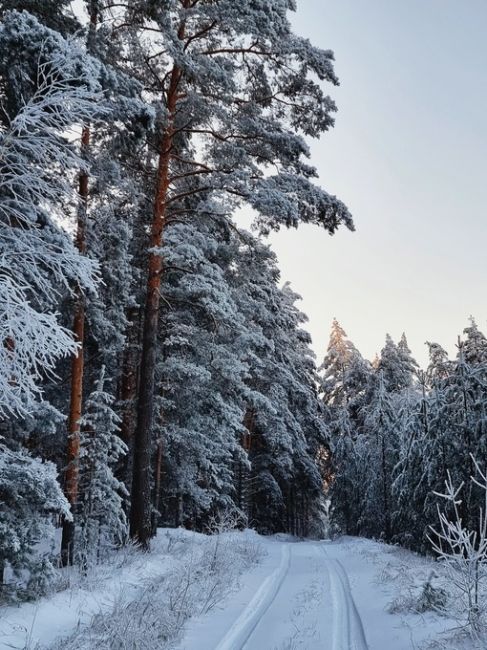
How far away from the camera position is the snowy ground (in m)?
5.87

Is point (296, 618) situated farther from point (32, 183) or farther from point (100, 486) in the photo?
point (32, 183)

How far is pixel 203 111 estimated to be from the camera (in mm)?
12695

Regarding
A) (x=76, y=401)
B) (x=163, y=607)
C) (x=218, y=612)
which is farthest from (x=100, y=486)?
(x=163, y=607)

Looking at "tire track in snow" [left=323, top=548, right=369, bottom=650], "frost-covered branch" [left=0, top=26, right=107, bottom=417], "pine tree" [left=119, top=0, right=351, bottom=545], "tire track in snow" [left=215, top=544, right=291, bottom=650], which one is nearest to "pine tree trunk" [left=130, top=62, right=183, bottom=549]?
"pine tree" [left=119, top=0, right=351, bottom=545]

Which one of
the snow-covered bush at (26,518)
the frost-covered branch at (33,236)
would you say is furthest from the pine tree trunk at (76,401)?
the snow-covered bush at (26,518)

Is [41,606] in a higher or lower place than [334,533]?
higher

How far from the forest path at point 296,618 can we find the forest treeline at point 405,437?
252 centimetres

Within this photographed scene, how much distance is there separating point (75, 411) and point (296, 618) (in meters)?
6.42

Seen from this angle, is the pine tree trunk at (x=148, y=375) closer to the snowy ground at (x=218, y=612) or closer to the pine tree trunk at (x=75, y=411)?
the snowy ground at (x=218, y=612)

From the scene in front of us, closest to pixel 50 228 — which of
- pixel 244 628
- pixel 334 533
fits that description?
pixel 244 628

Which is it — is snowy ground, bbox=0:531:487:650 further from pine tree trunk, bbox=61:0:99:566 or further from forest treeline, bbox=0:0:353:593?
pine tree trunk, bbox=61:0:99:566

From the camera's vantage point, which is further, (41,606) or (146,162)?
(146,162)

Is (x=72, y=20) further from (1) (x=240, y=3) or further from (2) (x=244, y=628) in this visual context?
(2) (x=244, y=628)

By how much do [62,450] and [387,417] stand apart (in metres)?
19.3
